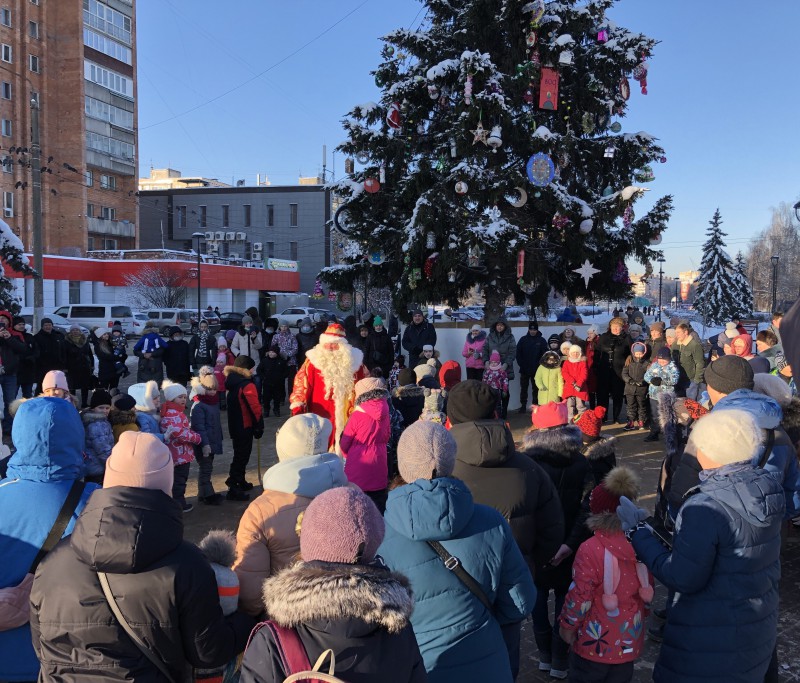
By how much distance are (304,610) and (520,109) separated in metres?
15.2

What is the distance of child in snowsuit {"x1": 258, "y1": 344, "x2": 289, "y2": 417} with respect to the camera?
1249 centimetres

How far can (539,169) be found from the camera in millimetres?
14344

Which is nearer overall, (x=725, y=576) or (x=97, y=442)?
(x=725, y=576)

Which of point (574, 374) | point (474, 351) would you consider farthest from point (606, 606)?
point (474, 351)

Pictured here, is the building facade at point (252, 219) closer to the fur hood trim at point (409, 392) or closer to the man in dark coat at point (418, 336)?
the man in dark coat at point (418, 336)

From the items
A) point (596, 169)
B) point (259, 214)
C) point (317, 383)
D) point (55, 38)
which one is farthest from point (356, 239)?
point (259, 214)

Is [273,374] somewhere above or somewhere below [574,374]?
below

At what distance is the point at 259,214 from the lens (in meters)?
67.6

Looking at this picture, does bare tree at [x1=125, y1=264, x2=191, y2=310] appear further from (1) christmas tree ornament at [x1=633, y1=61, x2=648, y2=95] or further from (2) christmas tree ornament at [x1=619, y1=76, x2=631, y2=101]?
(1) christmas tree ornament at [x1=633, y1=61, x2=648, y2=95]

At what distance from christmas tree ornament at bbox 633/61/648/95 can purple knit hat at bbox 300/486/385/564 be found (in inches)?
614

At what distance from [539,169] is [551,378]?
5.77 meters

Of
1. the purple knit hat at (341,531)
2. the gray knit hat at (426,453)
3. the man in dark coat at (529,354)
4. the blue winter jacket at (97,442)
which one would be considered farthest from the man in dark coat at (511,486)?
the man in dark coat at (529,354)

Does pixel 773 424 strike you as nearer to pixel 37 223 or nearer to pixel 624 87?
pixel 624 87

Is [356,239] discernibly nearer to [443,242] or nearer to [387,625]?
[443,242]
